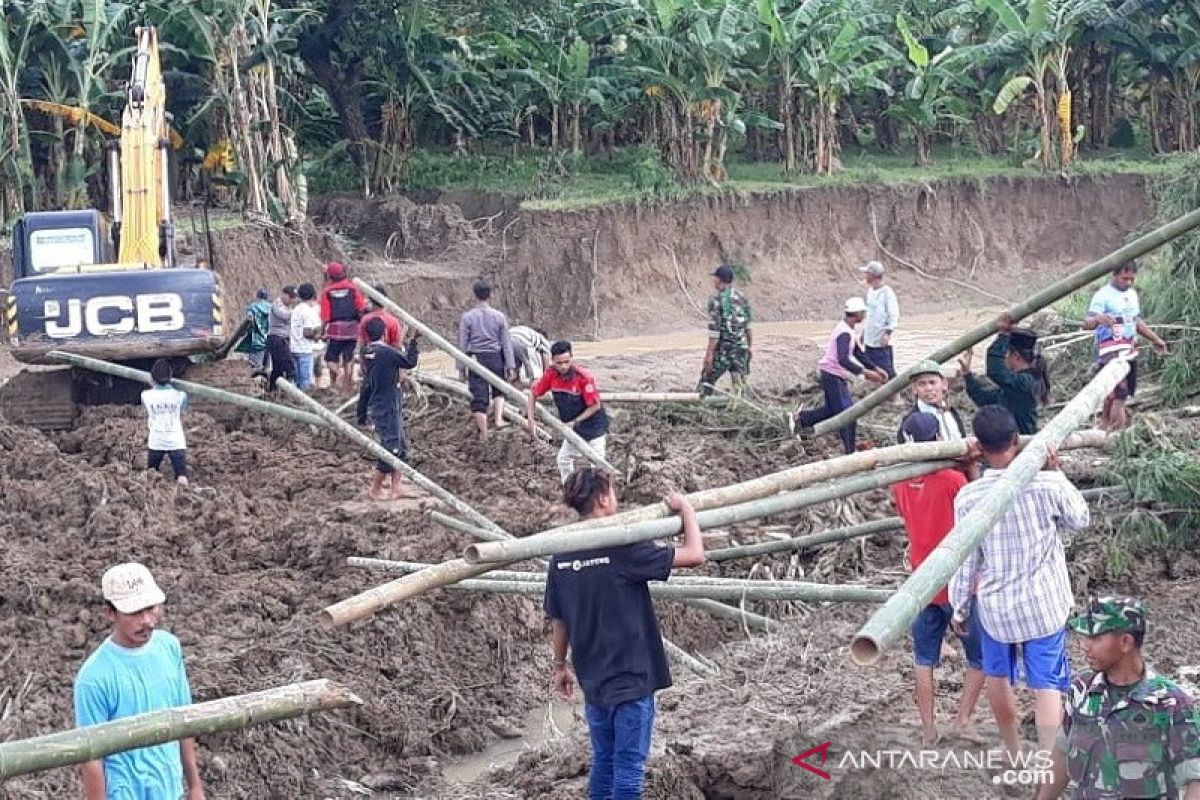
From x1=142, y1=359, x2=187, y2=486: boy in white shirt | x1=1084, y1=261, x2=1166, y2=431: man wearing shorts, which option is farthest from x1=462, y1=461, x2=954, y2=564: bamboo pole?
x1=142, y1=359, x2=187, y2=486: boy in white shirt

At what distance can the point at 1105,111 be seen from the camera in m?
33.3

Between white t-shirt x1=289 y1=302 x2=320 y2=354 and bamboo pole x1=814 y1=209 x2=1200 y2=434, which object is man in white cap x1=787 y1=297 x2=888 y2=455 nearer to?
bamboo pole x1=814 y1=209 x2=1200 y2=434

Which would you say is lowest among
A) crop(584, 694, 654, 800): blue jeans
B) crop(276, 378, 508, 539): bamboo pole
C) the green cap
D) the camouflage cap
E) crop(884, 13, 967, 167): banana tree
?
crop(584, 694, 654, 800): blue jeans

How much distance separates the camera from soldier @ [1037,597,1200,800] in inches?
208

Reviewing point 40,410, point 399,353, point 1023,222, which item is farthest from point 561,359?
point 1023,222

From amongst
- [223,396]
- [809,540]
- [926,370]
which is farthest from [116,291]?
[926,370]

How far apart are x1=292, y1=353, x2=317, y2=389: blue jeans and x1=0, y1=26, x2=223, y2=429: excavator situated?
3.17 ft

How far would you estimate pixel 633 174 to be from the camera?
28.8 metres

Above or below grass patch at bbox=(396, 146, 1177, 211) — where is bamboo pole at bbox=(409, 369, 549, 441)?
below

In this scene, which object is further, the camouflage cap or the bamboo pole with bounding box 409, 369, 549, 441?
the bamboo pole with bounding box 409, 369, 549, 441

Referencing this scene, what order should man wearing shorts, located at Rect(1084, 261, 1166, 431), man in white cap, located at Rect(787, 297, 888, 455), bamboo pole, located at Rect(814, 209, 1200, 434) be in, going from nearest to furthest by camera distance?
bamboo pole, located at Rect(814, 209, 1200, 434) → man wearing shorts, located at Rect(1084, 261, 1166, 431) → man in white cap, located at Rect(787, 297, 888, 455)

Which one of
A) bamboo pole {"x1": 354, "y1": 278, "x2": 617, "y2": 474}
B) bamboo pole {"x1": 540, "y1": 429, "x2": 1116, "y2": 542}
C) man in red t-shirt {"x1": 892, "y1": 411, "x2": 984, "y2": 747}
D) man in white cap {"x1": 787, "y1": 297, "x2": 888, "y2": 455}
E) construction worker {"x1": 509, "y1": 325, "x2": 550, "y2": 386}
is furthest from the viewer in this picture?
construction worker {"x1": 509, "y1": 325, "x2": 550, "y2": 386}

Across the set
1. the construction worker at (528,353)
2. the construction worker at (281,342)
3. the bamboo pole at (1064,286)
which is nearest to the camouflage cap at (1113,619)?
the bamboo pole at (1064,286)

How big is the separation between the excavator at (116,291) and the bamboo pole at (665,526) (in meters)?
11.5
